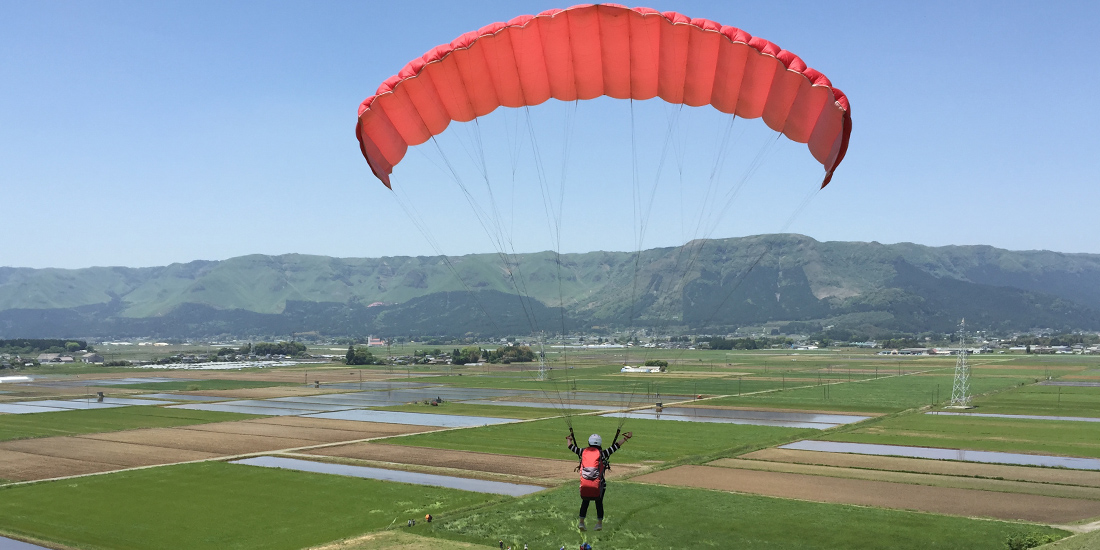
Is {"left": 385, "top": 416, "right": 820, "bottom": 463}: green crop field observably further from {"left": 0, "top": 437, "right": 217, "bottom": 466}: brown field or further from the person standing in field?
the person standing in field

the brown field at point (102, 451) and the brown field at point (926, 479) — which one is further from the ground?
the brown field at point (926, 479)

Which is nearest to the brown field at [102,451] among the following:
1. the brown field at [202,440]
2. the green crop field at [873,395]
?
the brown field at [202,440]

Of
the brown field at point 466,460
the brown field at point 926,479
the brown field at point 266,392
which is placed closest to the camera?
the brown field at point 926,479

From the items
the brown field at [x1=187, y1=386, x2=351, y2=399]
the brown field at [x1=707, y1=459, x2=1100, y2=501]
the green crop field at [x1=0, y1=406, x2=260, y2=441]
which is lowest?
the brown field at [x1=187, y1=386, x2=351, y2=399]

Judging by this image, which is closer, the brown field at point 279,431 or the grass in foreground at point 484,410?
the brown field at point 279,431

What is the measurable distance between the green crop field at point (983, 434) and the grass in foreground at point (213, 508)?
20.4 metres

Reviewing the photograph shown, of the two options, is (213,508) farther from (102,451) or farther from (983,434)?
(983,434)

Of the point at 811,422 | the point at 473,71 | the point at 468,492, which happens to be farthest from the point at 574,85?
the point at 811,422

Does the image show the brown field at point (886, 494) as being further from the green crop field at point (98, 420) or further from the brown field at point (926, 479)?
the green crop field at point (98, 420)

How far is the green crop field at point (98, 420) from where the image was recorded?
39.1 metres

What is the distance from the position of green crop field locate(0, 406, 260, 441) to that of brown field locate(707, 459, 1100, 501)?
2905 cm

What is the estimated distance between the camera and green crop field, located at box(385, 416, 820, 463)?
30.2 m

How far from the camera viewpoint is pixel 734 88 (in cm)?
1519

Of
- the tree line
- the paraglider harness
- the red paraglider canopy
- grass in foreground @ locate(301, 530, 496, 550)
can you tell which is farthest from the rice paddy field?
the tree line
